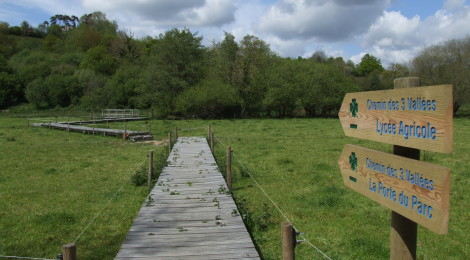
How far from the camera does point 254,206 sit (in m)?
8.05

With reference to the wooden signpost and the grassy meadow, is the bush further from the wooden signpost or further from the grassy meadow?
the wooden signpost

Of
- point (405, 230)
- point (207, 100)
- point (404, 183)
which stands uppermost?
point (207, 100)

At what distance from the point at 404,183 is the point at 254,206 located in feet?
19.1

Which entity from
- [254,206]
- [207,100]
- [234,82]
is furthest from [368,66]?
[254,206]

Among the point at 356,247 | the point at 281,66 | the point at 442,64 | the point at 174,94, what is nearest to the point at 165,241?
the point at 356,247

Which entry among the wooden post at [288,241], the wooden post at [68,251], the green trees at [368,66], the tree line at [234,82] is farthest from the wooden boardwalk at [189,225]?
the green trees at [368,66]

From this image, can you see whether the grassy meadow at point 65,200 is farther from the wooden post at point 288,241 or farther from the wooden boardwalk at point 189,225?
the wooden post at point 288,241

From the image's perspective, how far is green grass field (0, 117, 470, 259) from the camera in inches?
233

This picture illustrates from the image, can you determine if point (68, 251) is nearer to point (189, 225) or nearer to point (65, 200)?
point (189, 225)

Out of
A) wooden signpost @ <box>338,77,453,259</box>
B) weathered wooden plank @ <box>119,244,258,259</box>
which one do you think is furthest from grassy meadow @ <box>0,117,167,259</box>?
wooden signpost @ <box>338,77,453,259</box>

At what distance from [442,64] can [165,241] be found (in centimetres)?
4656

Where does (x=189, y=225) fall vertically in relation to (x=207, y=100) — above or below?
below

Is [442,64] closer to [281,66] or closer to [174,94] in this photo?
[281,66]

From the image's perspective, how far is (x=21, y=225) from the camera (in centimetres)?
714
